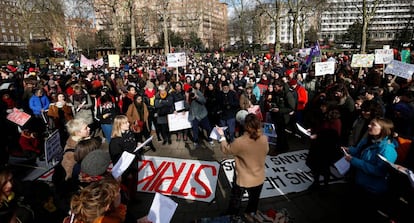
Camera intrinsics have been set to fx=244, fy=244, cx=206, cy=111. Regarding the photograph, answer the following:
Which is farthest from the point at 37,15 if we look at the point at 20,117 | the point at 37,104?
the point at 20,117

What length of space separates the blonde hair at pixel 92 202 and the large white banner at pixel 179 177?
8.95 ft

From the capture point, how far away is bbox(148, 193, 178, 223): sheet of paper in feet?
7.90

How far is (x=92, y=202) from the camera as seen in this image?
1.99 meters

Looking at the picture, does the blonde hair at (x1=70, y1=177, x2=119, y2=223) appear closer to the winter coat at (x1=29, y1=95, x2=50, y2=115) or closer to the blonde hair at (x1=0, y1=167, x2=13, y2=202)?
the blonde hair at (x1=0, y1=167, x2=13, y2=202)

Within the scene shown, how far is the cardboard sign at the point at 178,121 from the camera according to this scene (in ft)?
23.2

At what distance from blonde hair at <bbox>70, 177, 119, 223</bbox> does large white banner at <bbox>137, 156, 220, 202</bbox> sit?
273 centimetres

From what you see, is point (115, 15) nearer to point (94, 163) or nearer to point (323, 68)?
point (323, 68)

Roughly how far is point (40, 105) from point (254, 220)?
24.8ft

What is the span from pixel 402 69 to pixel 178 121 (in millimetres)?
6764

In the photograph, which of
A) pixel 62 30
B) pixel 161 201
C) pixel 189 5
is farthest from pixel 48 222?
pixel 189 5

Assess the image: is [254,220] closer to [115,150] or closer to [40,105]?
[115,150]

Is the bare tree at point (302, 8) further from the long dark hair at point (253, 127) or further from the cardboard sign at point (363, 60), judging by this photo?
the long dark hair at point (253, 127)

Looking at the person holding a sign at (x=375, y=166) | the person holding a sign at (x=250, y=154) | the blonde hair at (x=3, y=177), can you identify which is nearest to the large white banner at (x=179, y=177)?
the person holding a sign at (x=250, y=154)

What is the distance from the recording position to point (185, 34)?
2665 inches
